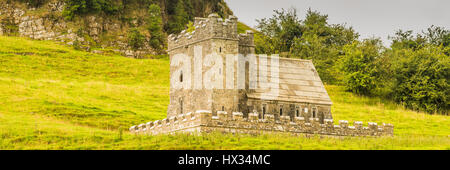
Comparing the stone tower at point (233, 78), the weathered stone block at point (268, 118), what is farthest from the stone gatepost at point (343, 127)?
the weathered stone block at point (268, 118)

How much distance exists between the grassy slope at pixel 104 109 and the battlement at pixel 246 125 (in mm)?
1184

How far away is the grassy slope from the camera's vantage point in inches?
1270

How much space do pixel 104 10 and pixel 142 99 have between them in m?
49.4

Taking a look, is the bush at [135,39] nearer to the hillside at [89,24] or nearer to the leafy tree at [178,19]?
the hillside at [89,24]

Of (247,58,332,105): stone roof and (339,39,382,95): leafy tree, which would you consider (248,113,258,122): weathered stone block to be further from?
(339,39,382,95): leafy tree

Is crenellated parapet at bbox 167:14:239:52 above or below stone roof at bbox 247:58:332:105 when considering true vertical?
above

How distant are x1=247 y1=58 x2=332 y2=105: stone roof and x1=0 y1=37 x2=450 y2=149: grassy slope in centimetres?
496

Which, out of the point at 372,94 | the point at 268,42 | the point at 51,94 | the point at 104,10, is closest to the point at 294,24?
the point at 268,42

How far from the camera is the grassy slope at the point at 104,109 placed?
32250mm

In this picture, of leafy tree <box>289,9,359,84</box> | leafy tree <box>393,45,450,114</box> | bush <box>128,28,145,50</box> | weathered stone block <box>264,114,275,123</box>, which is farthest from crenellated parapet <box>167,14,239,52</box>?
bush <box>128,28,145,50</box>

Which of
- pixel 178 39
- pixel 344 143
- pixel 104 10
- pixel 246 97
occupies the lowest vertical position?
pixel 344 143

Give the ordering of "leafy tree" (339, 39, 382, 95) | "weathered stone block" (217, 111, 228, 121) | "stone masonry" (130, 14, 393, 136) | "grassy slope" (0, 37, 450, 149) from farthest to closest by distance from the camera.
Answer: "leafy tree" (339, 39, 382, 95)
"stone masonry" (130, 14, 393, 136)
"weathered stone block" (217, 111, 228, 121)
"grassy slope" (0, 37, 450, 149)

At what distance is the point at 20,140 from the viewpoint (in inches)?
1300

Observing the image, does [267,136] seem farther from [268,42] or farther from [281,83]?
[268,42]
